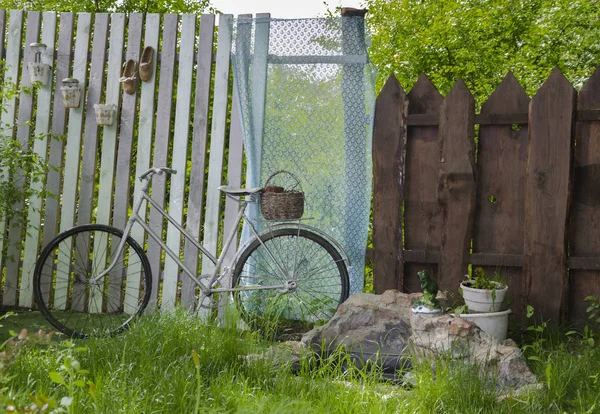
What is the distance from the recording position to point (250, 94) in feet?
16.1

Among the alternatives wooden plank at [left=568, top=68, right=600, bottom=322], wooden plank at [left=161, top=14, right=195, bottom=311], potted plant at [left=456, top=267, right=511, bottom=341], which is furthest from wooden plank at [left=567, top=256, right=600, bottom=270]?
wooden plank at [left=161, top=14, right=195, bottom=311]

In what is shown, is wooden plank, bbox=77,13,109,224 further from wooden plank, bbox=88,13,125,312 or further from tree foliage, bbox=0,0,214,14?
tree foliage, bbox=0,0,214,14

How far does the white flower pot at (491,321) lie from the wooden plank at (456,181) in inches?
21.2

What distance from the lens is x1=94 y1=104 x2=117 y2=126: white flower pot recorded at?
531 cm

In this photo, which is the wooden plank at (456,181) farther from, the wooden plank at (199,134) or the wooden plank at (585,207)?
the wooden plank at (199,134)

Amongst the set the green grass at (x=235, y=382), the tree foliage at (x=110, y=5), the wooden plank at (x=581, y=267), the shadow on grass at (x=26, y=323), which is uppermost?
the tree foliage at (x=110, y=5)

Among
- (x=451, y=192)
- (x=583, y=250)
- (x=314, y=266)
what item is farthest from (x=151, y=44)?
(x=583, y=250)

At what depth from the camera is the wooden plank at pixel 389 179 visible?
15.6ft

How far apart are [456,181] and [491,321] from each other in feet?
3.08

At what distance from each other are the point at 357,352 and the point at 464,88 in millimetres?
1769

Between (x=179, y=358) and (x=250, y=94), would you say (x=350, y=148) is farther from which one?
(x=179, y=358)

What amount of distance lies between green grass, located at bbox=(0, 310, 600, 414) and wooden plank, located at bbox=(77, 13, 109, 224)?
6.06 feet

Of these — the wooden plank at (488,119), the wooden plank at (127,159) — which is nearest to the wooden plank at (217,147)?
the wooden plank at (127,159)

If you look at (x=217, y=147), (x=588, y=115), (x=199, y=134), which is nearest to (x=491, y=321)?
(x=588, y=115)
